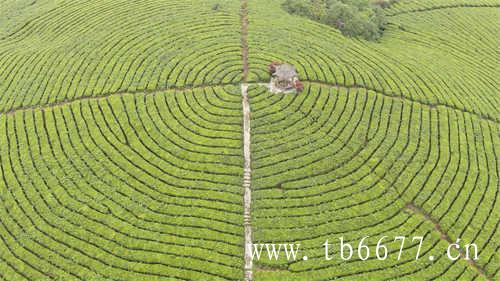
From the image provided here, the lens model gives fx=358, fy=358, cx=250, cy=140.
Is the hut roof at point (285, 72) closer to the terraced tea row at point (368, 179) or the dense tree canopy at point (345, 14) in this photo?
the terraced tea row at point (368, 179)

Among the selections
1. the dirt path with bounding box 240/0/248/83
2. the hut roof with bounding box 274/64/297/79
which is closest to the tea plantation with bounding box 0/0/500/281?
the dirt path with bounding box 240/0/248/83

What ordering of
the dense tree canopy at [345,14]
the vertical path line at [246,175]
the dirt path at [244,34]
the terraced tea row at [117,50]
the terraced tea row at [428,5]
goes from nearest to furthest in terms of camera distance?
the vertical path line at [246,175] < the terraced tea row at [117,50] < the dirt path at [244,34] < the dense tree canopy at [345,14] < the terraced tea row at [428,5]

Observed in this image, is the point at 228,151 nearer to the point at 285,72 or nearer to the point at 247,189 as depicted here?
the point at 247,189

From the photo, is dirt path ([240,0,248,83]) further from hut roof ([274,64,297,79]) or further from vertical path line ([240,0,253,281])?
hut roof ([274,64,297,79])

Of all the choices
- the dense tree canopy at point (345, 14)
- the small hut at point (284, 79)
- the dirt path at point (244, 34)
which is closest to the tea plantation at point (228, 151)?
the dirt path at point (244, 34)

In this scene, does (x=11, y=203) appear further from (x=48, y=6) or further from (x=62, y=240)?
(x=48, y=6)

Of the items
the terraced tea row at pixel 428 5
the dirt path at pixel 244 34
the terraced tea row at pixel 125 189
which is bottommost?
the terraced tea row at pixel 125 189

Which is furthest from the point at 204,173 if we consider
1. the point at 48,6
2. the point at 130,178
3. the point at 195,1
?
the point at 48,6
